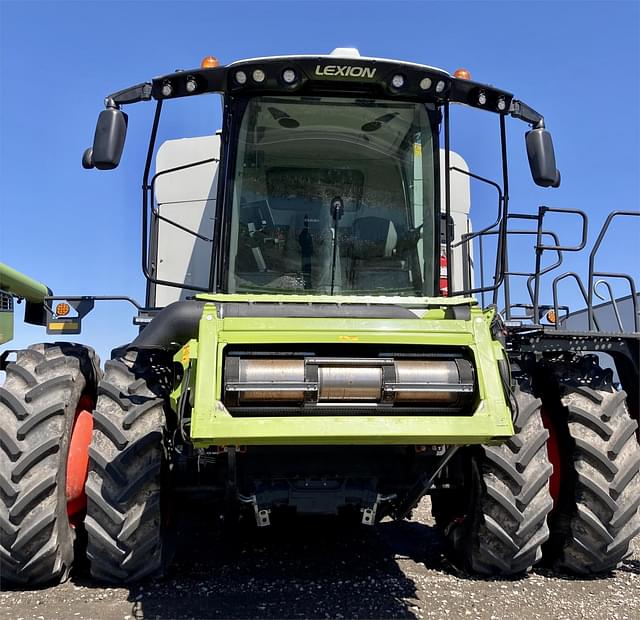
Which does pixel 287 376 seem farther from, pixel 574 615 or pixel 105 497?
pixel 574 615

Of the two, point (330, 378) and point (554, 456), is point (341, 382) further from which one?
point (554, 456)

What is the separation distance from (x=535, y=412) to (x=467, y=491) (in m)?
0.63

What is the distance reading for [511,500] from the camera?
3717mm

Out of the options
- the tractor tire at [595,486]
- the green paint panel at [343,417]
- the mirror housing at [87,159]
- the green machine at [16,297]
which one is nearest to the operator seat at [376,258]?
the green paint panel at [343,417]

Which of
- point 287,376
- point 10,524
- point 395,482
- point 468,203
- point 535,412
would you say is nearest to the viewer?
point 287,376

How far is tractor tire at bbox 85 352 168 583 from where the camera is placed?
11.5 feet

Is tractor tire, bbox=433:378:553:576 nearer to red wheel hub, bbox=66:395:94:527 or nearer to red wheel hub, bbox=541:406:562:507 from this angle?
red wheel hub, bbox=541:406:562:507

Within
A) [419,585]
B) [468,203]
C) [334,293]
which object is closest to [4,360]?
[334,293]

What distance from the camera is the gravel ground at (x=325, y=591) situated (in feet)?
11.2

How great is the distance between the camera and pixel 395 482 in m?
3.69

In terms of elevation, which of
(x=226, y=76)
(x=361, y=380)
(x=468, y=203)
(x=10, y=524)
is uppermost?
(x=226, y=76)

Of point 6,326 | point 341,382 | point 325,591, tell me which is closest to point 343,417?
point 341,382

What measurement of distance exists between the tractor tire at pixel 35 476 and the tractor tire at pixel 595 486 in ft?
9.64

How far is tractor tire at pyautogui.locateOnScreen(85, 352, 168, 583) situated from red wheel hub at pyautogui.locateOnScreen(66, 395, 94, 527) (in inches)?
10.7
